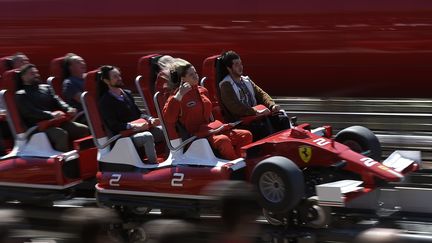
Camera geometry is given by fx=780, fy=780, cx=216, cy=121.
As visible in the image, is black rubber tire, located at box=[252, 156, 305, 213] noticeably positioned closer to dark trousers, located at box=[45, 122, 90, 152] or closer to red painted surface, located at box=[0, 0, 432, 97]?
dark trousers, located at box=[45, 122, 90, 152]

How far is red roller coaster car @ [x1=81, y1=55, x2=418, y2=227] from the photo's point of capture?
5242 millimetres

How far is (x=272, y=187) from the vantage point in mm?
5305

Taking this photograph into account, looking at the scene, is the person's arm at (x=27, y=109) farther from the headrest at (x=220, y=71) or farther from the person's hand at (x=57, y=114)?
the headrest at (x=220, y=71)

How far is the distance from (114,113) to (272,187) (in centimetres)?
170

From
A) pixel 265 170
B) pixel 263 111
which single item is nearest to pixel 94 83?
pixel 263 111

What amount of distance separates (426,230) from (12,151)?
3606mm

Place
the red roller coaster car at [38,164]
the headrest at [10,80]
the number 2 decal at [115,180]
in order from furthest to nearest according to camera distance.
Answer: the headrest at [10,80]
the red roller coaster car at [38,164]
the number 2 decal at [115,180]

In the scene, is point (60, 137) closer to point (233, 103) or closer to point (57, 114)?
point (57, 114)

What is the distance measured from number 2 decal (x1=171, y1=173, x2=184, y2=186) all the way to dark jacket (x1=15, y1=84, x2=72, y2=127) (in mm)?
1519

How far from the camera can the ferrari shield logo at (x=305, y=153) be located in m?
5.57

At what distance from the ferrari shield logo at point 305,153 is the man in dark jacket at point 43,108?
7.39ft

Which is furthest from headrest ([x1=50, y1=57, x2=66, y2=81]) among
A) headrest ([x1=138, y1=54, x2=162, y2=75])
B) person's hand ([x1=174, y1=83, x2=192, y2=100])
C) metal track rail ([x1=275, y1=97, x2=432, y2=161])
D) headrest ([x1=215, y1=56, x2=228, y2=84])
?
metal track rail ([x1=275, y1=97, x2=432, y2=161])

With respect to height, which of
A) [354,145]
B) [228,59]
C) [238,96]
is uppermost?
[228,59]

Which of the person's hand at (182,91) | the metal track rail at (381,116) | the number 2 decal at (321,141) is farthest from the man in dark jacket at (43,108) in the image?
the metal track rail at (381,116)
